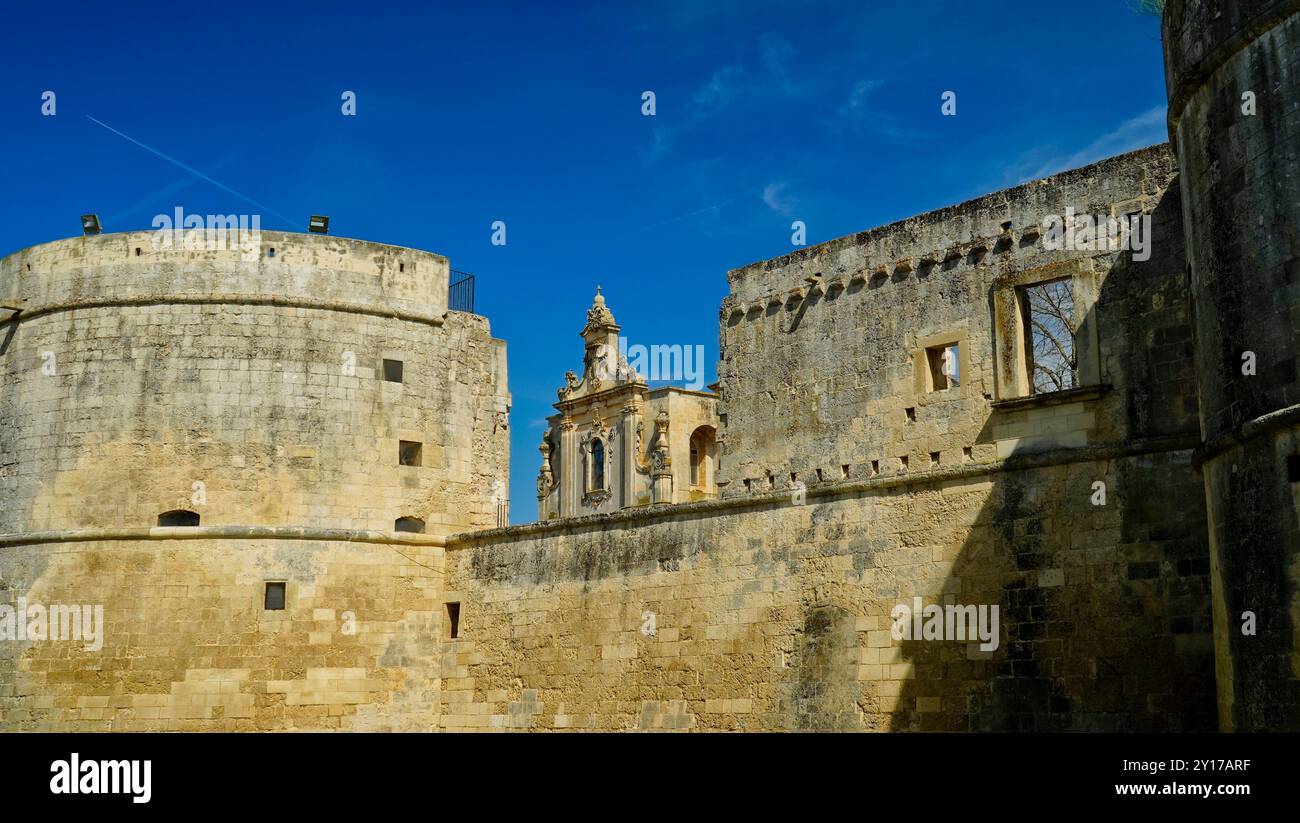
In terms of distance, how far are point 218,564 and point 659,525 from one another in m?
5.63

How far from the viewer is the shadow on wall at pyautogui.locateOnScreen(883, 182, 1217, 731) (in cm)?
1210

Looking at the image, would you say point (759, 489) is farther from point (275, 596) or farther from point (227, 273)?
point (227, 273)

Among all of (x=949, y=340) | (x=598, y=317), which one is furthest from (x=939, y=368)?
(x=598, y=317)

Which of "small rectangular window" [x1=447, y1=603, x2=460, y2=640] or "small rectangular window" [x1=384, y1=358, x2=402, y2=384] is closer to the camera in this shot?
"small rectangular window" [x1=447, y1=603, x2=460, y2=640]

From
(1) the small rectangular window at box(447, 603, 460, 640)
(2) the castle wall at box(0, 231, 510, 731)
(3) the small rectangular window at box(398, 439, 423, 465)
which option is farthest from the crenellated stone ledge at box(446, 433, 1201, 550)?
(2) the castle wall at box(0, 231, 510, 731)

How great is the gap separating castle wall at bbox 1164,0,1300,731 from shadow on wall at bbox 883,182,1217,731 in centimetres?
130

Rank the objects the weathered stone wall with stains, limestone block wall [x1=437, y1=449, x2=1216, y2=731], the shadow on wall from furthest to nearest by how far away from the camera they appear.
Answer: the weathered stone wall with stains
limestone block wall [x1=437, y1=449, x2=1216, y2=731]
the shadow on wall

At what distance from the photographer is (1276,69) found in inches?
391

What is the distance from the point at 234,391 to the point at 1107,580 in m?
11.0

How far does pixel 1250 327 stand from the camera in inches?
395

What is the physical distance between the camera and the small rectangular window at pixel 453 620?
1852 centimetres

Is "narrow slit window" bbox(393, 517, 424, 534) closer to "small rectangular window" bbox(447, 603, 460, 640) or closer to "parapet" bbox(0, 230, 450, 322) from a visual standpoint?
"small rectangular window" bbox(447, 603, 460, 640)

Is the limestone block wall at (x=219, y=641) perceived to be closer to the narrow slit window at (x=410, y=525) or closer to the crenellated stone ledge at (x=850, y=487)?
the narrow slit window at (x=410, y=525)
